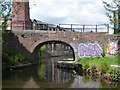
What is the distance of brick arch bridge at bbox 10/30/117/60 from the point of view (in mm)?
39125

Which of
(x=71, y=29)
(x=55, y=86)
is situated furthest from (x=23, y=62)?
(x=55, y=86)

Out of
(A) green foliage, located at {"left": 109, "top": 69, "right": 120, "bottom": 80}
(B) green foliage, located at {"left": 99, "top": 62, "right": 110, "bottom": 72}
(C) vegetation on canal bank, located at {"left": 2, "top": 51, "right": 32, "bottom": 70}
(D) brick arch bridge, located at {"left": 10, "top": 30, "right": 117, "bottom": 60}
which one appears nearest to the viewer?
(A) green foliage, located at {"left": 109, "top": 69, "right": 120, "bottom": 80}

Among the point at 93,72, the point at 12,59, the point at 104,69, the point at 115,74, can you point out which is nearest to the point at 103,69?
the point at 104,69

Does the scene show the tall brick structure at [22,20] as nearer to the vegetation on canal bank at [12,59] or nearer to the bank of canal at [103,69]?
the vegetation on canal bank at [12,59]

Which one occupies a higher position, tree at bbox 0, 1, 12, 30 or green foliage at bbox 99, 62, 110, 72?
tree at bbox 0, 1, 12, 30

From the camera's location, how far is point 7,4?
24.3 m

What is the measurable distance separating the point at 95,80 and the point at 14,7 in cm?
821

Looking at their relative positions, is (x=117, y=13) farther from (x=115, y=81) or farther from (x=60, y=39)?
(x=60, y=39)

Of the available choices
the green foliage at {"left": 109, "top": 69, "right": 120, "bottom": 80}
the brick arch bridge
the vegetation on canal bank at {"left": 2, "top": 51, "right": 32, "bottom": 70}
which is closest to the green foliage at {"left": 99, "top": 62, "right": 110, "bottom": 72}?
the green foliage at {"left": 109, "top": 69, "right": 120, "bottom": 80}

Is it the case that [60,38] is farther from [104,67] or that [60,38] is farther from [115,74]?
[115,74]

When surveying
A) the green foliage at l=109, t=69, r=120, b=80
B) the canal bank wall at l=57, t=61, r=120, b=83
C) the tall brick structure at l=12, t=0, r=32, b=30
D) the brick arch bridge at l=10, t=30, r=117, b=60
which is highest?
the tall brick structure at l=12, t=0, r=32, b=30

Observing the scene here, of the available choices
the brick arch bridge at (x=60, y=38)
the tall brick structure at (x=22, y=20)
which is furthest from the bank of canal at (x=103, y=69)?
the tall brick structure at (x=22, y=20)

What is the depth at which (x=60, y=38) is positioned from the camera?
3978 cm

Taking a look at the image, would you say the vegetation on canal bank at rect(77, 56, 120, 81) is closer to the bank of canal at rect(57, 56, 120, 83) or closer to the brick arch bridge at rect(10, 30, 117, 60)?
the bank of canal at rect(57, 56, 120, 83)
